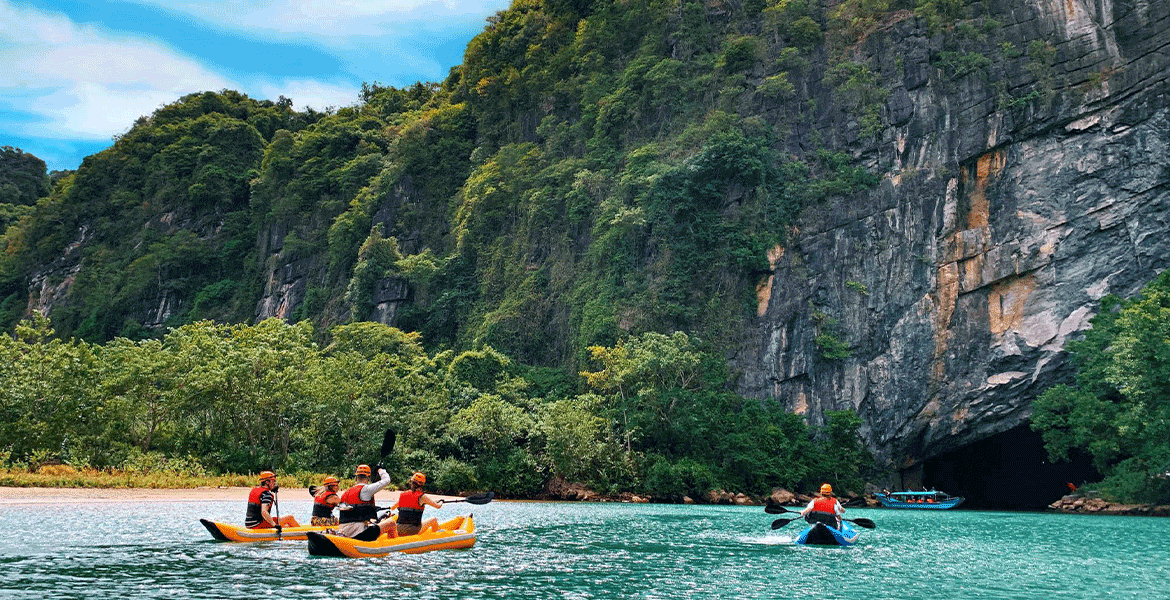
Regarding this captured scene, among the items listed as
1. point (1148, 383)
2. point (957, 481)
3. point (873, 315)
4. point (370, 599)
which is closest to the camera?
point (370, 599)

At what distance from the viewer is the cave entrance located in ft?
144

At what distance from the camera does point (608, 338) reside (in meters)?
44.3

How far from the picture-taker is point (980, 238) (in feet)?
135

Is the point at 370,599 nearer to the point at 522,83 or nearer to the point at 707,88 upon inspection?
the point at 707,88

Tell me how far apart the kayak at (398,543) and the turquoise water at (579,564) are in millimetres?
231

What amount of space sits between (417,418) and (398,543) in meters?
23.7

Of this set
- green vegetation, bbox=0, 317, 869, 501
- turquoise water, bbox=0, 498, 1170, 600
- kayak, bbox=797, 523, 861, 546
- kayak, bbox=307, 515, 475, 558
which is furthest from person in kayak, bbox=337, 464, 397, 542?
green vegetation, bbox=0, 317, 869, 501

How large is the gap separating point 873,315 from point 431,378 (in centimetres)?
1977

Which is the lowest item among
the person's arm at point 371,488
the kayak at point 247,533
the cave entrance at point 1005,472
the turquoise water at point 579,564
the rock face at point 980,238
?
the turquoise water at point 579,564

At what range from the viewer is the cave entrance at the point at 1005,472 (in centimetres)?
4381

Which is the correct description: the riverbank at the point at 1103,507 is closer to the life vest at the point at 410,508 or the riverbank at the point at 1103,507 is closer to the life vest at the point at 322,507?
the life vest at the point at 410,508

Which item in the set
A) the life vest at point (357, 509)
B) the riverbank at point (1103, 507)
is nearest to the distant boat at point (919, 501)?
the riverbank at point (1103, 507)

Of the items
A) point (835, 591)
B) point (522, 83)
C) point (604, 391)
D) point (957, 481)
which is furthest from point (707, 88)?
point (835, 591)

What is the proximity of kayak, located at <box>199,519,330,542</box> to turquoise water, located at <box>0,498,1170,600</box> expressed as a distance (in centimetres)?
20
